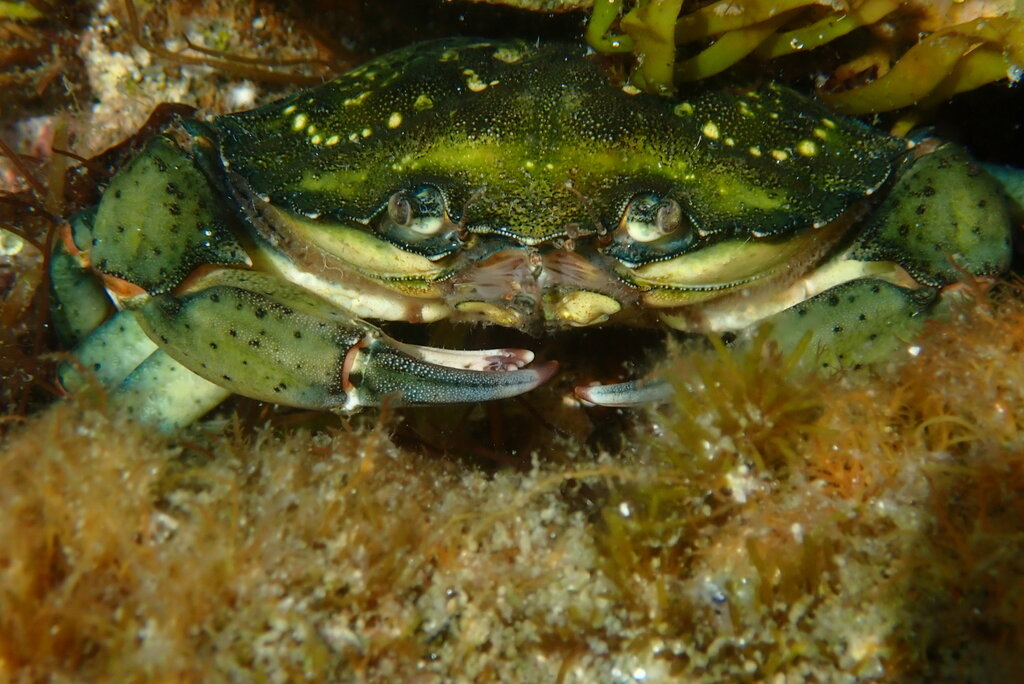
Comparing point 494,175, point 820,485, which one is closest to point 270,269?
point 494,175

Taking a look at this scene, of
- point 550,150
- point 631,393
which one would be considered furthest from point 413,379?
point 550,150

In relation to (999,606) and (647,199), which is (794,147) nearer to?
(647,199)

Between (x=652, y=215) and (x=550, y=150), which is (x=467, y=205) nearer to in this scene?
(x=550, y=150)

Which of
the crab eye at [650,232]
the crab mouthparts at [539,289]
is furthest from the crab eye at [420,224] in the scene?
the crab eye at [650,232]

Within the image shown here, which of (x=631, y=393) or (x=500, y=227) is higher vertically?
(x=500, y=227)

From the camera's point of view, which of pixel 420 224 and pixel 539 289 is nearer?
pixel 420 224

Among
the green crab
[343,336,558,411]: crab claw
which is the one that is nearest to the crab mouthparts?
the green crab
